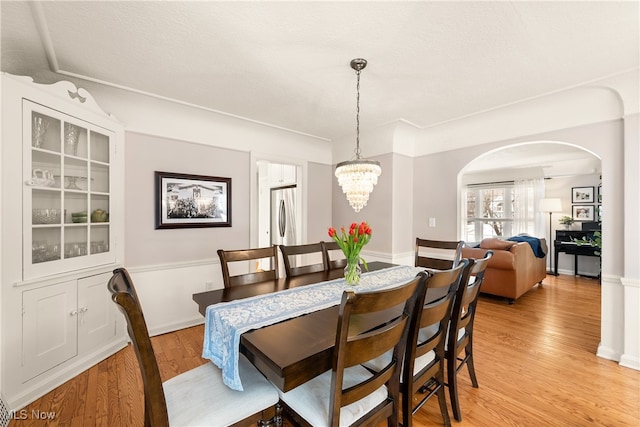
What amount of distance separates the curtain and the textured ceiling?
14.9ft

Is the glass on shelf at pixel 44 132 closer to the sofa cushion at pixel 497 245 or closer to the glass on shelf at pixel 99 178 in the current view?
the glass on shelf at pixel 99 178

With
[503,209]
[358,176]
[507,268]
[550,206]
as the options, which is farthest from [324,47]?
[503,209]

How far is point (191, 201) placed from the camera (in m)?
3.15

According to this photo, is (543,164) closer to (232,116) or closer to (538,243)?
(538,243)

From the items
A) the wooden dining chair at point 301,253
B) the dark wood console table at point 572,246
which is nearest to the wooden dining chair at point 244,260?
the wooden dining chair at point 301,253

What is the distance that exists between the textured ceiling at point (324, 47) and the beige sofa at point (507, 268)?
2.10 meters

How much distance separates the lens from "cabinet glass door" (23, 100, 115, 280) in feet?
6.43

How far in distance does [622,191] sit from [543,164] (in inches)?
165

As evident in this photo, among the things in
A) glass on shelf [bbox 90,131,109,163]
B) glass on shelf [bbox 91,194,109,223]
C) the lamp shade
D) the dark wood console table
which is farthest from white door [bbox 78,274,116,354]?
the lamp shade

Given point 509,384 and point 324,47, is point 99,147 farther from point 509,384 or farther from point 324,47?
point 509,384

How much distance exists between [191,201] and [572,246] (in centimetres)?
669

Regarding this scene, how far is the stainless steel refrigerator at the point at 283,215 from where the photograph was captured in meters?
4.68

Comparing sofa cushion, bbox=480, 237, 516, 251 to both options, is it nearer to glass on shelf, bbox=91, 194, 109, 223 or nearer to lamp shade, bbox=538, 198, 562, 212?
lamp shade, bbox=538, 198, 562, 212

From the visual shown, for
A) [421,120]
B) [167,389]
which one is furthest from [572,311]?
[167,389]
